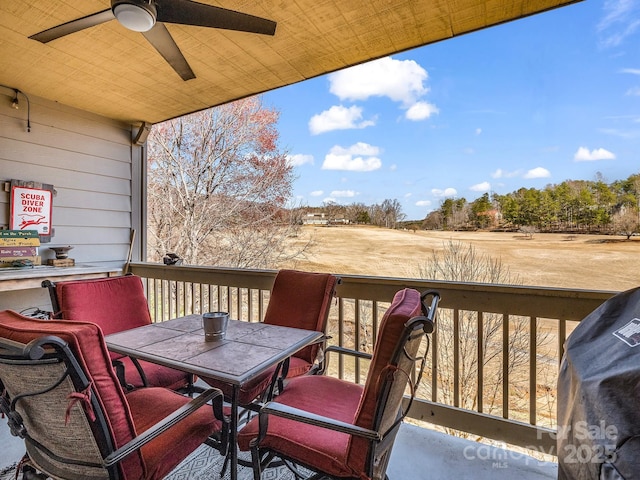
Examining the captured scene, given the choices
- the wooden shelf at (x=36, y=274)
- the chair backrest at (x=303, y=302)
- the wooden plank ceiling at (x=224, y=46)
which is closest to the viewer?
the wooden plank ceiling at (x=224, y=46)

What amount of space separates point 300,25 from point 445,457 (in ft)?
9.61

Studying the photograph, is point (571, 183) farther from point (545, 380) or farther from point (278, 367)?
point (278, 367)

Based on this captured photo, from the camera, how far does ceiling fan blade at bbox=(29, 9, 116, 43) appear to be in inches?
70.6

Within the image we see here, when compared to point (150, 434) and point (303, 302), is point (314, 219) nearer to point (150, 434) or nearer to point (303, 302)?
point (303, 302)

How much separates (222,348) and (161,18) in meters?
1.83

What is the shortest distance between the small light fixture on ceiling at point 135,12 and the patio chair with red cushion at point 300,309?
5.84 feet

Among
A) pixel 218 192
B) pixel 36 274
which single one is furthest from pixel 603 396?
pixel 218 192

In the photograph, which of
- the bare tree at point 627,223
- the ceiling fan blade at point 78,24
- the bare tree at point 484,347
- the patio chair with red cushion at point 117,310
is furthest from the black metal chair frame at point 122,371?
the bare tree at point 627,223

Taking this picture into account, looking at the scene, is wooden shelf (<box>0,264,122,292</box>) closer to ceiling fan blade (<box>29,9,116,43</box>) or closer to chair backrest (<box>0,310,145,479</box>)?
ceiling fan blade (<box>29,9,116,43</box>)

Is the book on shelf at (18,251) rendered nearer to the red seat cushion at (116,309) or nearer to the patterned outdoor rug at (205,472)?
the red seat cushion at (116,309)

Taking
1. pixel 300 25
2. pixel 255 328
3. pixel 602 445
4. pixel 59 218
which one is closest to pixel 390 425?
pixel 602 445

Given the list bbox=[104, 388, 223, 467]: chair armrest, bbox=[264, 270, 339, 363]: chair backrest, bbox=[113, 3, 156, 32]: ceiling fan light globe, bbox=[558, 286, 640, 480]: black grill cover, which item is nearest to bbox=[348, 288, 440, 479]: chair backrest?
bbox=[558, 286, 640, 480]: black grill cover

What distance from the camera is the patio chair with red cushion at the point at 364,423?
111 cm

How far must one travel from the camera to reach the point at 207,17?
1782 millimetres
